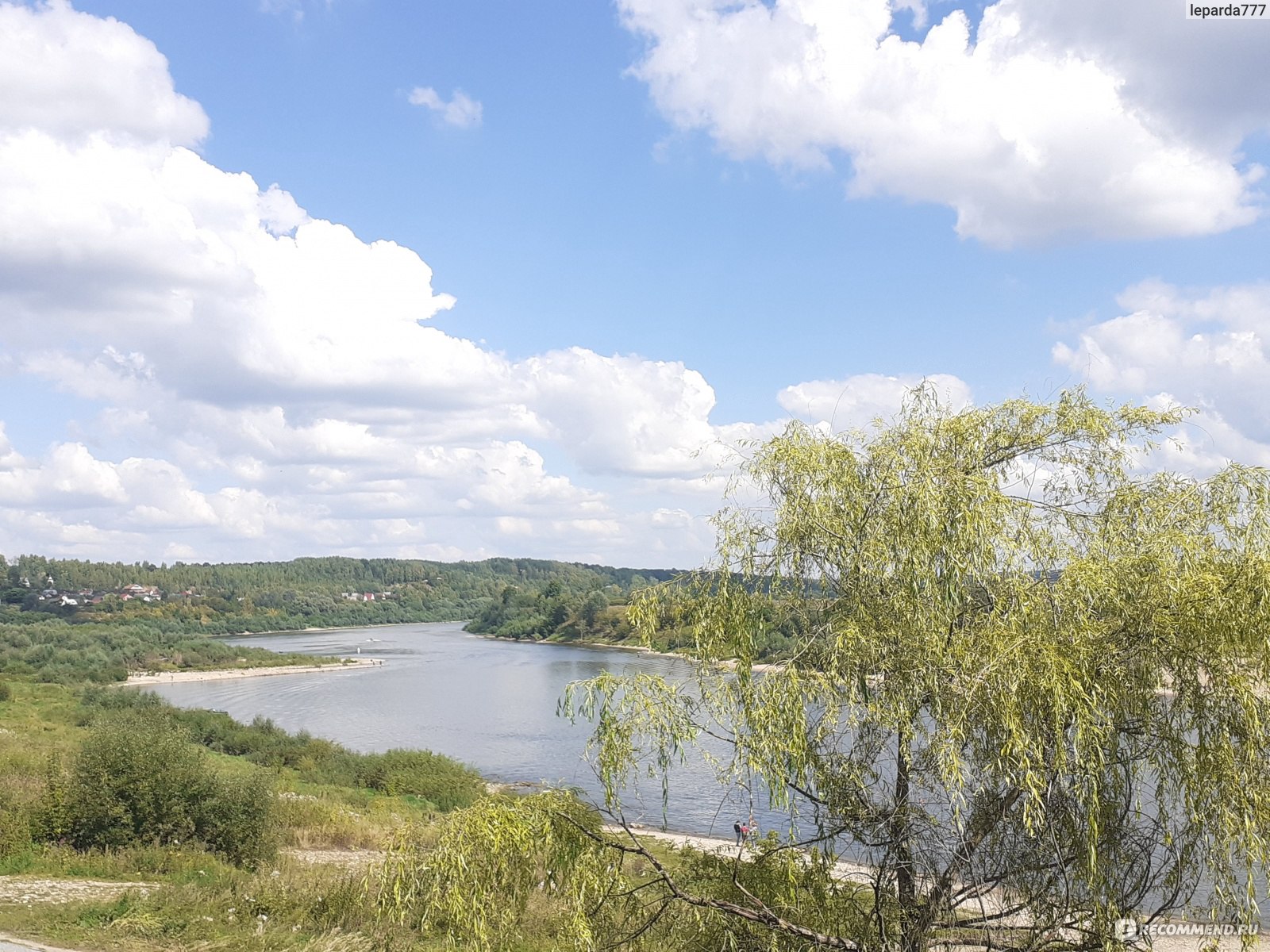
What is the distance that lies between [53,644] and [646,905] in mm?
89939

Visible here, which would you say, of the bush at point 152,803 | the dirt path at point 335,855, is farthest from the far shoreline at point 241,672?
the bush at point 152,803

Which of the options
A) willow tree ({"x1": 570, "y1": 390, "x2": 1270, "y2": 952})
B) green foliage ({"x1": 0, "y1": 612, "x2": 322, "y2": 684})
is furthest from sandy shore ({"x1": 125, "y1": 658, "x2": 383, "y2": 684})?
willow tree ({"x1": 570, "y1": 390, "x2": 1270, "y2": 952})

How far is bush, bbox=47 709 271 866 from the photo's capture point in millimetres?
16578

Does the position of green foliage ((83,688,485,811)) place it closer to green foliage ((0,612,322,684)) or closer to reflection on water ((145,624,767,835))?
reflection on water ((145,624,767,835))

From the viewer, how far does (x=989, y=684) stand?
5.97 meters

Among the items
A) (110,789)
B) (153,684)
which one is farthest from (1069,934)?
(153,684)

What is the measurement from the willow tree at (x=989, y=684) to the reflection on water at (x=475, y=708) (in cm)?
145

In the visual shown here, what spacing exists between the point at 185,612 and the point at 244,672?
211ft

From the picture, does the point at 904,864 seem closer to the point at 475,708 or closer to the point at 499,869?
the point at 499,869

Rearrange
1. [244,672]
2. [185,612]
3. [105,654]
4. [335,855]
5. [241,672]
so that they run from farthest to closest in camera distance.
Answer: [185,612] < [244,672] < [241,672] < [105,654] < [335,855]

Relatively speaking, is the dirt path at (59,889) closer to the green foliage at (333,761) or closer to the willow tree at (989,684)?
the willow tree at (989,684)

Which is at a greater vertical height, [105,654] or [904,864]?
[904,864]

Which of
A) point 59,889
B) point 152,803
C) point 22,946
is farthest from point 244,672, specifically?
point 22,946

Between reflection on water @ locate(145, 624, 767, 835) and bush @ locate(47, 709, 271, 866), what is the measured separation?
621 centimetres
